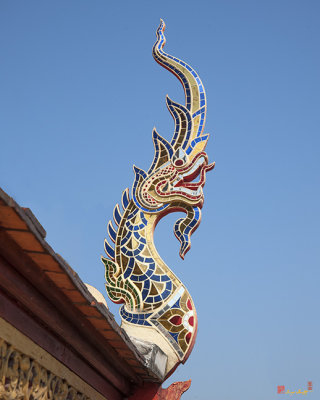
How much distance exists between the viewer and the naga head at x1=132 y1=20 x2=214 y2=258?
21.7 ft

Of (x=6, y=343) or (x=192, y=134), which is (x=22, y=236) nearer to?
(x=6, y=343)

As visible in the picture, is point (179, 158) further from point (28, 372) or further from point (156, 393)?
point (28, 372)

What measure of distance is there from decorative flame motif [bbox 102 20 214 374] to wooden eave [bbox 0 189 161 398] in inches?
41.2

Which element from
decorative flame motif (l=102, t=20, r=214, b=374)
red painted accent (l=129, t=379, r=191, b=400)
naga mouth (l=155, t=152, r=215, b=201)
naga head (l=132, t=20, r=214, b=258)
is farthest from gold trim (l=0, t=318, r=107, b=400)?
naga mouth (l=155, t=152, r=215, b=201)

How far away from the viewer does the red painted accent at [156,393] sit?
547cm

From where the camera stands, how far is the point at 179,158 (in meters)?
6.91

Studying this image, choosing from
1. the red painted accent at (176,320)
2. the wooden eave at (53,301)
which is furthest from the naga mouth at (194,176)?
the wooden eave at (53,301)

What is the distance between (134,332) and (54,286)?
2557 millimetres

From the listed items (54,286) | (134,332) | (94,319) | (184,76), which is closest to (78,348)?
(94,319)

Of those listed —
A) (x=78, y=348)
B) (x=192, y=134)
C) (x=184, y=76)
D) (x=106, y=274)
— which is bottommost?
(x=78, y=348)

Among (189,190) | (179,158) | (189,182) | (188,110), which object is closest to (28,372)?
(189,190)

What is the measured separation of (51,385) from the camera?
3.73 metres

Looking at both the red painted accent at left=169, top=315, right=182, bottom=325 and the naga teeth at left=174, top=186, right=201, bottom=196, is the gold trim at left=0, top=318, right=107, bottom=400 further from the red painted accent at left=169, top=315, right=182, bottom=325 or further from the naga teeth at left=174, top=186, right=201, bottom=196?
the naga teeth at left=174, top=186, right=201, bottom=196

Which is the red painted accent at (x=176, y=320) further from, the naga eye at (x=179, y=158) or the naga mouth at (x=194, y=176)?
the naga eye at (x=179, y=158)
